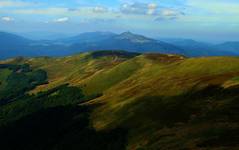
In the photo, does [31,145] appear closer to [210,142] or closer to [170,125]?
[170,125]

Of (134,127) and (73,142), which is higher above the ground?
(134,127)

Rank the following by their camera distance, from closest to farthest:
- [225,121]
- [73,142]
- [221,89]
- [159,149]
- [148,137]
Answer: [159,149], [225,121], [148,137], [221,89], [73,142]

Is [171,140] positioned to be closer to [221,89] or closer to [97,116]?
[221,89]

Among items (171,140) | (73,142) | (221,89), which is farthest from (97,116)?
(171,140)

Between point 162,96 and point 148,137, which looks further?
point 162,96

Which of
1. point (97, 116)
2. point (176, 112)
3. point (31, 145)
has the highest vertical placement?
point (176, 112)

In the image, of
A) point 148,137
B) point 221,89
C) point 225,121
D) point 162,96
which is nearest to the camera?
point 225,121

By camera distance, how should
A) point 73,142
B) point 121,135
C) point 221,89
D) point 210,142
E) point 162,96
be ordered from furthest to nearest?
point 162,96 < point 73,142 < point 221,89 < point 121,135 < point 210,142

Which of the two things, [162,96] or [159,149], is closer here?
[159,149]

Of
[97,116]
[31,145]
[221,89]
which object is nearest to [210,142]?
[221,89]
